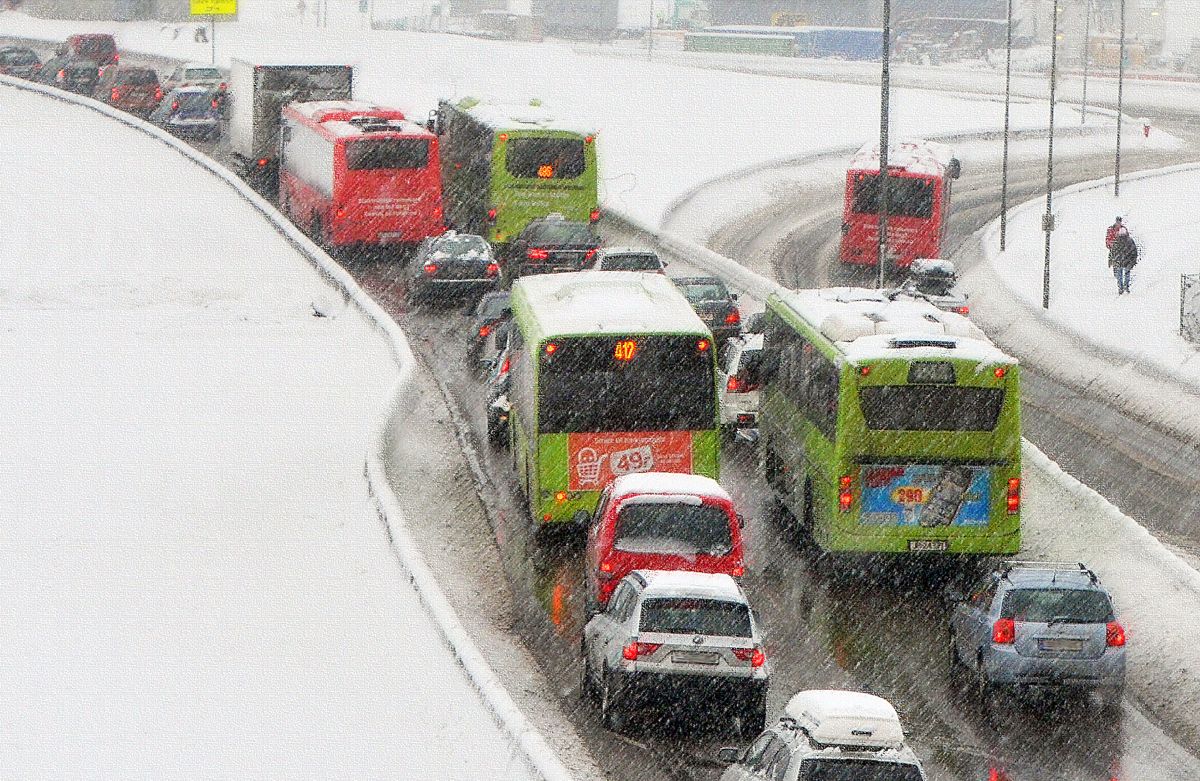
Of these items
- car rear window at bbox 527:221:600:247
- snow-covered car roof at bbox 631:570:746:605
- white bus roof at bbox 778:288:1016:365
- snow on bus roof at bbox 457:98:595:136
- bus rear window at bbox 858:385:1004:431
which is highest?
snow on bus roof at bbox 457:98:595:136

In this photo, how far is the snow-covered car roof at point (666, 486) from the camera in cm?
1973

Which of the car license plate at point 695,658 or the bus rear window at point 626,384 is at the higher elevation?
the bus rear window at point 626,384

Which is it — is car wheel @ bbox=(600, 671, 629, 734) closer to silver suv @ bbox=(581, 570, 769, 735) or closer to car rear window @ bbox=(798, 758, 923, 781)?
silver suv @ bbox=(581, 570, 769, 735)

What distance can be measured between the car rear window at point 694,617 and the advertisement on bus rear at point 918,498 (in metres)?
5.28

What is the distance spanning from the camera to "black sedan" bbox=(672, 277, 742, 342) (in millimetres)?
34562

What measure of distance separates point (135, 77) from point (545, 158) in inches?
1358

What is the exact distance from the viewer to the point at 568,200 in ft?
143

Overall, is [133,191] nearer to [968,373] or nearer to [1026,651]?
[968,373]

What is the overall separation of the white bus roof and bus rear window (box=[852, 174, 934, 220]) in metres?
25.5

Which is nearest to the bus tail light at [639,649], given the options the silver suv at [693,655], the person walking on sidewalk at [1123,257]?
the silver suv at [693,655]

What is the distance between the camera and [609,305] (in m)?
23.8

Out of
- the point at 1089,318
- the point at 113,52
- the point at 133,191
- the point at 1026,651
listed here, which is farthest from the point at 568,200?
the point at 113,52

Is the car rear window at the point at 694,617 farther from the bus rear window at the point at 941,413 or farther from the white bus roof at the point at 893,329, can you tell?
the white bus roof at the point at 893,329

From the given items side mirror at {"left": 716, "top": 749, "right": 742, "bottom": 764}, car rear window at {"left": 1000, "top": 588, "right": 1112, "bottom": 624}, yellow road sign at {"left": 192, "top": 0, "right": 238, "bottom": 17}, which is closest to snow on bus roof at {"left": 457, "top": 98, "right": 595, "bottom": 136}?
car rear window at {"left": 1000, "top": 588, "right": 1112, "bottom": 624}
